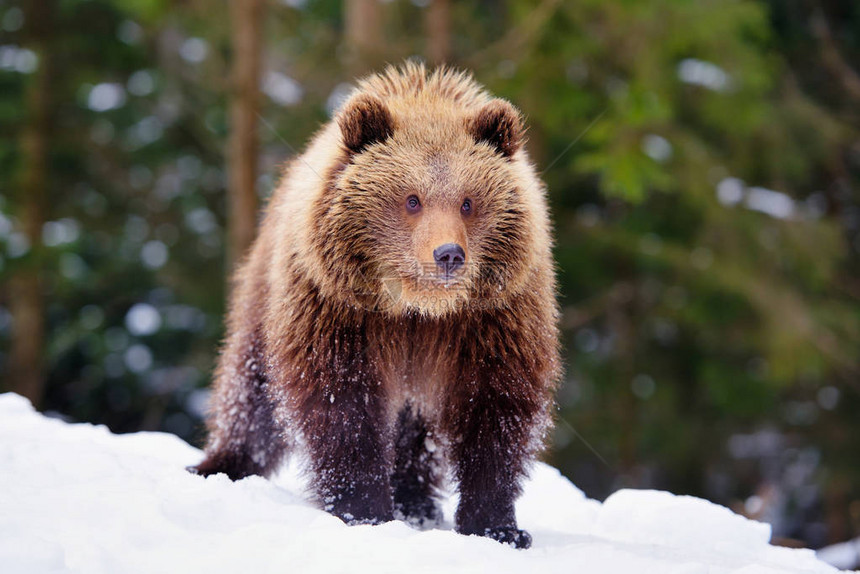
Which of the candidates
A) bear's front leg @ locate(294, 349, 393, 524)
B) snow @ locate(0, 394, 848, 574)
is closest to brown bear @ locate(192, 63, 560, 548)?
bear's front leg @ locate(294, 349, 393, 524)

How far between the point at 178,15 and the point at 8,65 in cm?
279

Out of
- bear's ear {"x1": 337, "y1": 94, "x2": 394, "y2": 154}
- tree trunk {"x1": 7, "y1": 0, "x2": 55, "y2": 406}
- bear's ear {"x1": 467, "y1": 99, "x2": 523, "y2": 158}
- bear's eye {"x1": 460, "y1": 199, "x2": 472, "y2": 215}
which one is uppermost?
bear's ear {"x1": 467, "y1": 99, "x2": 523, "y2": 158}

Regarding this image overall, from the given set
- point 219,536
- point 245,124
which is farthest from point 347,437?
point 245,124

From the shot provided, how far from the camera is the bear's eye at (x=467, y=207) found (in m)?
4.10

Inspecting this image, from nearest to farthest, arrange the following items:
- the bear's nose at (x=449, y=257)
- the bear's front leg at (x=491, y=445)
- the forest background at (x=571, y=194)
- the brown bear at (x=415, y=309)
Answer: the bear's nose at (x=449, y=257)
the brown bear at (x=415, y=309)
the bear's front leg at (x=491, y=445)
the forest background at (x=571, y=194)

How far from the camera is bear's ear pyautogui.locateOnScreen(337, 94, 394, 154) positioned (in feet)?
13.9

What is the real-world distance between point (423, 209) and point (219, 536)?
5.79 ft

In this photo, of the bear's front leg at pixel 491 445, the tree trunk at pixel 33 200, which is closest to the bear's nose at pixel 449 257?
the bear's front leg at pixel 491 445

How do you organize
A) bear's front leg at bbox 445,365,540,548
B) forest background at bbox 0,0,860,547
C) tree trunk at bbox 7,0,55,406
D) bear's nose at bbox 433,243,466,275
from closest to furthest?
bear's nose at bbox 433,243,466,275, bear's front leg at bbox 445,365,540,548, forest background at bbox 0,0,860,547, tree trunk at bbox 7,0,55,406

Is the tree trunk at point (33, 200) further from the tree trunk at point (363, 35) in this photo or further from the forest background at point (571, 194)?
the tree trunk at point (363, 35)

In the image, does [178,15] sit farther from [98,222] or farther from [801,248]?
[801,248]

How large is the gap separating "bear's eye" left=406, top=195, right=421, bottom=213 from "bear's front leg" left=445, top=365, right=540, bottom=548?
2.88ft

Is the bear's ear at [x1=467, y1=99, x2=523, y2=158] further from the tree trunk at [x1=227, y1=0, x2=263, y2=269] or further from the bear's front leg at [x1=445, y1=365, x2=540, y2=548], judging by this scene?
the tree trunk at [x1=227, y1=0, x2=263, y2=269]

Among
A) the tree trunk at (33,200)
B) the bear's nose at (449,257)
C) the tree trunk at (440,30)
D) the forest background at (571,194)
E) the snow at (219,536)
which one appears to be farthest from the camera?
the tree trunk at (33,200)
